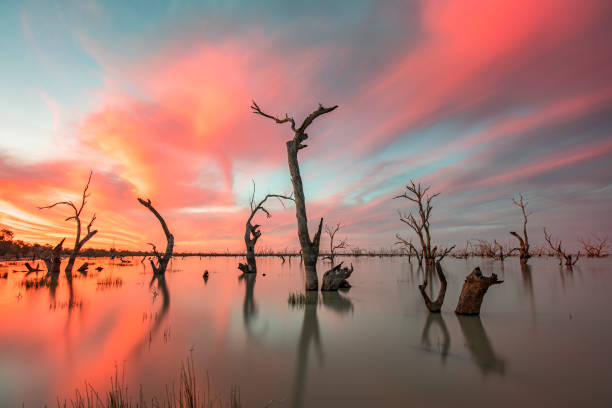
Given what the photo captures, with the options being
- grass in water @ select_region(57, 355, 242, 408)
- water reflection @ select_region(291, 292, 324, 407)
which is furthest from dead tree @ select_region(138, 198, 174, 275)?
grass in water @ select_region(57, 355, 242, 408)

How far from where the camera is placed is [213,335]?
22.2 ft

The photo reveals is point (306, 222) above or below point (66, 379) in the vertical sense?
above

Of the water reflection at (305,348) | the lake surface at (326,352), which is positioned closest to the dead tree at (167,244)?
the lake surface at (326,352)

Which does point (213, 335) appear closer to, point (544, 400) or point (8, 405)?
point (8, 405)

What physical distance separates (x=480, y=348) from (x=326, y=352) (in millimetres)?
2859

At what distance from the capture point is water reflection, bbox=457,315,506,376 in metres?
4.59

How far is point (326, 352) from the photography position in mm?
5434

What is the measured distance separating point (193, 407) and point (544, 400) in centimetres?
402

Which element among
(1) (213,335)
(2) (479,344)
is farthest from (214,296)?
(2) (479,344)

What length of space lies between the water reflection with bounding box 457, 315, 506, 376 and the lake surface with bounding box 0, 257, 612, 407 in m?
0.03

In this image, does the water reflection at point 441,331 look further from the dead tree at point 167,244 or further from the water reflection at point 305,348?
the dead tree at point 167,244

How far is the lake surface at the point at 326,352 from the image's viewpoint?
12.4 ft

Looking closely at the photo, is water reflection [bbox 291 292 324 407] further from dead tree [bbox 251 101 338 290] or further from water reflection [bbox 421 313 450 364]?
dead tree [bbox 251 101 338 290]

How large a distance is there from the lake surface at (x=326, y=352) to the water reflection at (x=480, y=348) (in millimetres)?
27
